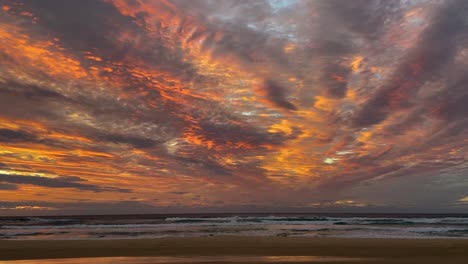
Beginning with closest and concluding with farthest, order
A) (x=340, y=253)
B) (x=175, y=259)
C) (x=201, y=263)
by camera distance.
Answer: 1. (x=201, y=263)
2. (x=175, y=259)
3. (x=340, y=253)

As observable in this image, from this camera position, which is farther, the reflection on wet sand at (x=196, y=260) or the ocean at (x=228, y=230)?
the ocean at (x=228, y=230)

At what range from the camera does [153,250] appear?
24.1m

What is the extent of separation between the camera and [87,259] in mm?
20375

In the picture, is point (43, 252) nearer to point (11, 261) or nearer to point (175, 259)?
point (11, 261)

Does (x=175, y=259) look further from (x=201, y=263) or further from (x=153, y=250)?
(x=153, y=250)

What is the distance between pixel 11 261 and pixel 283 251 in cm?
1547

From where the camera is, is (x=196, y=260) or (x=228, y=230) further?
(x=228, y=230)

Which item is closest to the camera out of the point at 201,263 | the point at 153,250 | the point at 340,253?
the point at 201,263

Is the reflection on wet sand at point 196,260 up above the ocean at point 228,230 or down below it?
below

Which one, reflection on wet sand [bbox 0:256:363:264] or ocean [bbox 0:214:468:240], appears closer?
reflection on wet sand [bbox 0:256:363:264]

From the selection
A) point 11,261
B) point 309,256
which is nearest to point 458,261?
point 309,256

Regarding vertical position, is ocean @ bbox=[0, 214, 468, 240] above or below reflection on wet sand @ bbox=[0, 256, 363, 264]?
above

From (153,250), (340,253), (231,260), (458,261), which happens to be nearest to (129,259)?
(153,250)

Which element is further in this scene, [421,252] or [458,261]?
[421,252]
